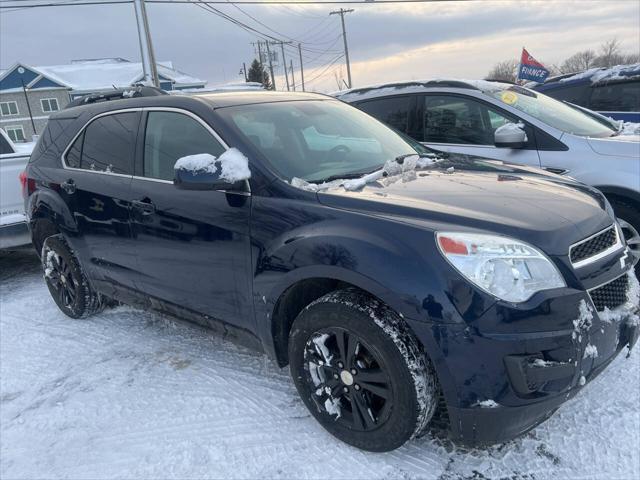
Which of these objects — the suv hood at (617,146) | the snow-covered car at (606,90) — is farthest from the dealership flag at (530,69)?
the suv hood at (617,146)

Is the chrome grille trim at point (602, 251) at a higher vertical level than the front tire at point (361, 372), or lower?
higher

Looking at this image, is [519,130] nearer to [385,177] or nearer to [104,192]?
[385,177]

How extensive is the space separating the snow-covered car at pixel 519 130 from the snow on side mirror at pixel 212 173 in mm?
2487

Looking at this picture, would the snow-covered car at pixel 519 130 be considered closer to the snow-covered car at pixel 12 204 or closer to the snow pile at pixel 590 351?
the snow pile at pixel 590 351

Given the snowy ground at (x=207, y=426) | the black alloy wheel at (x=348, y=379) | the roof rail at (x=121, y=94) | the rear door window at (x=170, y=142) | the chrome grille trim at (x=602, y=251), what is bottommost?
the snowy ground at (x=207, y=426)

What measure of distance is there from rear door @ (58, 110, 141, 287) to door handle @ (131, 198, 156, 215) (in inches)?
3.9

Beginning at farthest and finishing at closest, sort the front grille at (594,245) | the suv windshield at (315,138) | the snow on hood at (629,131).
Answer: the snow on hood at (629,131) → the suv windshield at (315,138) → the front grille at (594,245)

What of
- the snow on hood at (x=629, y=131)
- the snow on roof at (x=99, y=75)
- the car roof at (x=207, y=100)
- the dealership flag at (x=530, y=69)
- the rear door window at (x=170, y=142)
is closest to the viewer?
the rear door window at (x=170, y=142)

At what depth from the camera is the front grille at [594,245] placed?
223 cm

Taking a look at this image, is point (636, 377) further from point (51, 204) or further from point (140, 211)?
point (51, 204)

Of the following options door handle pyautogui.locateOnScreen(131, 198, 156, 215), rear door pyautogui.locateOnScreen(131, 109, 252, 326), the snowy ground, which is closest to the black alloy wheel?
the snowy ground

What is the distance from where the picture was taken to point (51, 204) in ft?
13.8

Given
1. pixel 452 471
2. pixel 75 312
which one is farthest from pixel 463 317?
pixel 75 312

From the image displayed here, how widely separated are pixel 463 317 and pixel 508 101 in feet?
10.5
